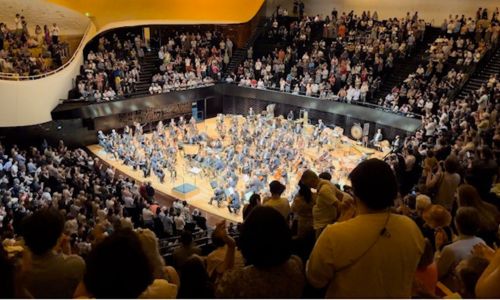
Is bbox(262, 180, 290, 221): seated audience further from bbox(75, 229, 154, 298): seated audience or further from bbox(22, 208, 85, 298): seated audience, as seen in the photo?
bbox(75, 229, 154, 298): seated audience

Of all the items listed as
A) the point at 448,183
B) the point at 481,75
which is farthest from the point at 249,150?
the point at 448,183

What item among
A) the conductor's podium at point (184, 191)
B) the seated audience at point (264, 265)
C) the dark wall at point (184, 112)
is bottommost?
the conductor's podium at point (184, 191)

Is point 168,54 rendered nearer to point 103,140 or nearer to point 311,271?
point 103,140

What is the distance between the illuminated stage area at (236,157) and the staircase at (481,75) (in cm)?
389

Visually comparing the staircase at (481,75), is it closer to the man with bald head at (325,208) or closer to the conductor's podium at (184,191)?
the conductor's podium at (184,191)

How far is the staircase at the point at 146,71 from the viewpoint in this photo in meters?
22.5

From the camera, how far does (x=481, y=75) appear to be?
60.0 ft

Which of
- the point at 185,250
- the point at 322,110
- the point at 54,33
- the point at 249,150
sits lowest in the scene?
the point at 249,150

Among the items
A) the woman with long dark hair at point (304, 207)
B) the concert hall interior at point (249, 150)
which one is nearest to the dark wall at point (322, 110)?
the concert hall interior at point (249, 150)

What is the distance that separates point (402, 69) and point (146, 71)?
12001 mm

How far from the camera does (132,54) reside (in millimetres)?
23219

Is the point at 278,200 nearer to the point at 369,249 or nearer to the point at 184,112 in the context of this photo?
the point at 369,249

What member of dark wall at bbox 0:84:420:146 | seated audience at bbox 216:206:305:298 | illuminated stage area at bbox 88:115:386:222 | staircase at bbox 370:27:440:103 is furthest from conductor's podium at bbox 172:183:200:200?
seated audience at bbox 216:206:305:298

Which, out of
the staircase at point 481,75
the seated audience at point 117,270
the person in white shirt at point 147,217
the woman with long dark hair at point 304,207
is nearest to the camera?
the seated audience at point 117,270
